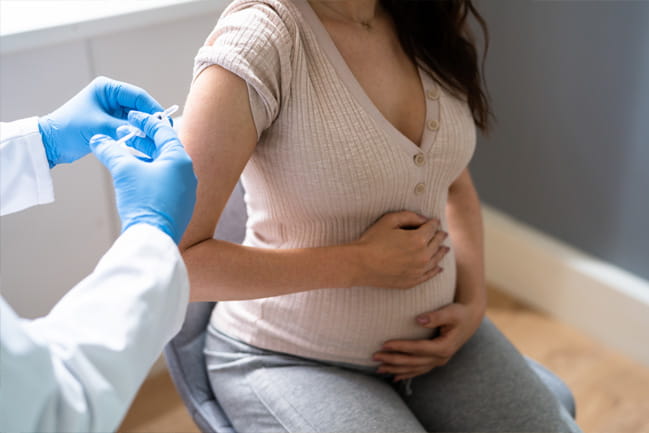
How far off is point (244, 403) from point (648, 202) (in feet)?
4.20

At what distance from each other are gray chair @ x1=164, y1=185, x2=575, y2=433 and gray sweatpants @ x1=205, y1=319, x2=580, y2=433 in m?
0.02

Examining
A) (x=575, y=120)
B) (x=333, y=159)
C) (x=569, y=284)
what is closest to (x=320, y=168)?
(x=333, y=159)

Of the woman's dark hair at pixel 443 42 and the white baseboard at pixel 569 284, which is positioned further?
the white baseboard at pixel 569 284

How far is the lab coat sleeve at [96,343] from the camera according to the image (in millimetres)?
Answer: 662

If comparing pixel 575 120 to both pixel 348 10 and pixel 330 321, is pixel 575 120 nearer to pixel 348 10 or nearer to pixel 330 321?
pixel 348 10

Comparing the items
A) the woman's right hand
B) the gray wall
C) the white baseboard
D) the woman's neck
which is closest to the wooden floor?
the white baseboard

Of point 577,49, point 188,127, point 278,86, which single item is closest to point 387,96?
point 278,86

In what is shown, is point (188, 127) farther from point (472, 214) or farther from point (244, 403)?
point (472, 214)

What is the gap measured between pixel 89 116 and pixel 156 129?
148 mm

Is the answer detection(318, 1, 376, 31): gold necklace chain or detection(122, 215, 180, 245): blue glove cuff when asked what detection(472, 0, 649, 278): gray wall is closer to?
detection(318, 1, 376, 31): gold necklace chain

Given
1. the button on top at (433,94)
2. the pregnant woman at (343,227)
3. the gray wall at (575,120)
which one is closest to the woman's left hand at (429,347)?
the pregnant woman at (343,227)

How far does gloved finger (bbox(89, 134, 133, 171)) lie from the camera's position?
2.65ft

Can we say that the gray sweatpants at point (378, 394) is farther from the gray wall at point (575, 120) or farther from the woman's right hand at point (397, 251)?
the gray wall at point (575, 120)

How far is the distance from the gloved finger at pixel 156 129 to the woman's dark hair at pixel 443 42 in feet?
1.78
